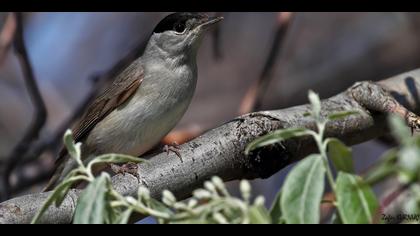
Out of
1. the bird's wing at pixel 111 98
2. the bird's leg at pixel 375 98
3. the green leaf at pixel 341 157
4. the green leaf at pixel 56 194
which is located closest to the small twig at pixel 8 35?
the bird's wing at pixel 111 98

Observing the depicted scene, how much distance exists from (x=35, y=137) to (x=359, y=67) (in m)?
3.21

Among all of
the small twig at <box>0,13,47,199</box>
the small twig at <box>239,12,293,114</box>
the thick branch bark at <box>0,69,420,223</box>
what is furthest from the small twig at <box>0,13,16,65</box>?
the thick branch bark at <box>0,69,420,223</box>

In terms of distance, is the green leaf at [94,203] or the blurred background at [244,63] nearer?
the green leaf at [94,203]

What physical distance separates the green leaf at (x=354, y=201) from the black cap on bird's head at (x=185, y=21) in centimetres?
306

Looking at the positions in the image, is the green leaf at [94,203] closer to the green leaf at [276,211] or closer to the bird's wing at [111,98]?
the green leaf at [276,211]

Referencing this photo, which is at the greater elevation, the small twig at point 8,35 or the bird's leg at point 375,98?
the small twig at point 8,35

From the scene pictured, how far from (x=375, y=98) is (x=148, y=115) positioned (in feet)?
4.71

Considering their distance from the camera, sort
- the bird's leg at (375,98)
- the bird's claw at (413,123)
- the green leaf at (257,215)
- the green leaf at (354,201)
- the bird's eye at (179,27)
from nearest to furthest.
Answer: the green leaf at (257,215) → the green leaf at (354,201) → the bird's claw at (413,123) → the bird's leg at (375,98) → the bird's eye at (179,27)

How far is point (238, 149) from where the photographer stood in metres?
2.80

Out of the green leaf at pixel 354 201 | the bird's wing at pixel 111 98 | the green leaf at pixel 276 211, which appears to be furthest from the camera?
the bird's wing at pixel 111 98

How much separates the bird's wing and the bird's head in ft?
0.81

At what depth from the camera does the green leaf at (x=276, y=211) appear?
1.50 m

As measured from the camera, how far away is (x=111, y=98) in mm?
4383

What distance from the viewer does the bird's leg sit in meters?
3.10
